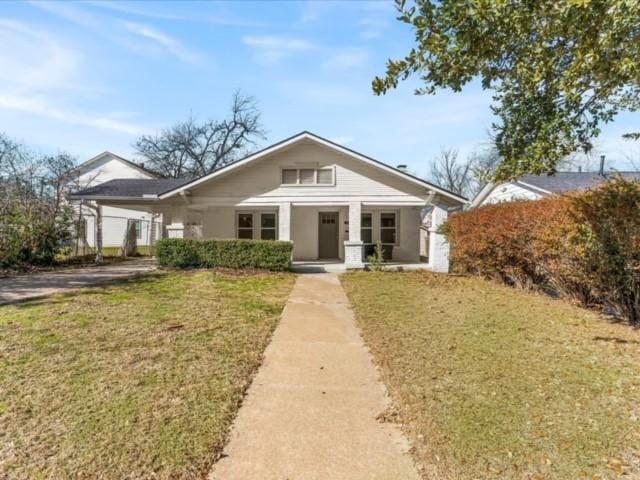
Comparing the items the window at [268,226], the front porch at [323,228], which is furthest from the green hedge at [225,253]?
the window at [268,226]

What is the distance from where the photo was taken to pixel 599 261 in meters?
6.70

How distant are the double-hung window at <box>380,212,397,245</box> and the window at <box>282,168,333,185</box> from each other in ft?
12.1

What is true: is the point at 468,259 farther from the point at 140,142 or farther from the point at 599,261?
the point at 140,142

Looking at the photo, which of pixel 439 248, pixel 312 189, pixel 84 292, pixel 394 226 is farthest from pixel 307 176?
pixel 84 292

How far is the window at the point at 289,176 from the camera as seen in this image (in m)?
14.4

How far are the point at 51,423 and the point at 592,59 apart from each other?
502 centimetres

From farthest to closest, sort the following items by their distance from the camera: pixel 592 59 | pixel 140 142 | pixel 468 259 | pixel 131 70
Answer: pixel 140 142 < pixel 468 259 < pixel 131 70 < pixel 592 59

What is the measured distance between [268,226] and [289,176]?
122 inches

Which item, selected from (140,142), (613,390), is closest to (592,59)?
(613,390)

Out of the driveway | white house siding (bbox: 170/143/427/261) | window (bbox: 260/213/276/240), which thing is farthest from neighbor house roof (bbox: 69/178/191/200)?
window (bbox: 260/213/276/240)

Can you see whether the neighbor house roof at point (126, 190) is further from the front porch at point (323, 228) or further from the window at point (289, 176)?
the window at point (289, 176)

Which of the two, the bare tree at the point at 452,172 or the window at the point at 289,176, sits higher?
the bare tree at the point at 452,172

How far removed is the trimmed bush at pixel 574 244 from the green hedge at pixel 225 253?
20.2 feet

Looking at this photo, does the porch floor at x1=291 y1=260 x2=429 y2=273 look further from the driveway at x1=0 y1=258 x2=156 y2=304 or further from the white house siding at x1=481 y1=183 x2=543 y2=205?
the driveway at x1=0 y1=258 x2=156 y2=304
